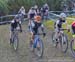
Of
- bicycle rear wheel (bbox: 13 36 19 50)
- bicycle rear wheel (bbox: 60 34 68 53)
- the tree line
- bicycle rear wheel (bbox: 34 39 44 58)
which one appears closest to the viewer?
bicycle rear wheel (bbox: 34 39 44 58)

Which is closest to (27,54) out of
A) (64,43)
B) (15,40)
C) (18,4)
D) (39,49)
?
(39,49)

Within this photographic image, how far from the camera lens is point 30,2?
41.8m

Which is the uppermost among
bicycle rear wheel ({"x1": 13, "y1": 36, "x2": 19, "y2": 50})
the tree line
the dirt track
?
bicycle rear wheel ({"x1": 13, "y1": 36, "x2": 19, "y2": 50})

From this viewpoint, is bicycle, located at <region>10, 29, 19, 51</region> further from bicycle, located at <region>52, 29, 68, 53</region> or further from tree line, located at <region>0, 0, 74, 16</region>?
tree line, located at <region>0, 0, 74, 16</region>

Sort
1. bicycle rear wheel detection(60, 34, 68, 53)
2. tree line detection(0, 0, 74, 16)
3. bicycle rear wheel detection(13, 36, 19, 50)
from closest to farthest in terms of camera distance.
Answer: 1. bicycle rear wheel detection(60, 34, 68, 53)
2. bicycle rear wheel detection(13, 36, 19, 50)
3. tree line detection(0, 0, 74, 16)

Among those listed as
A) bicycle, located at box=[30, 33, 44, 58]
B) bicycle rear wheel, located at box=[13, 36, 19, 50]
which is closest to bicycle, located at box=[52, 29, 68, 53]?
bicycle, located at box=[30, 33, 44, 58]

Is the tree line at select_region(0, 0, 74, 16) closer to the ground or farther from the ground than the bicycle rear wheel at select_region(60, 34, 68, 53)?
closer to the ground

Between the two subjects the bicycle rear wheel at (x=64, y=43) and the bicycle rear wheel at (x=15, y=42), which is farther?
the bicycle rear wheel at (x=15, y=42)

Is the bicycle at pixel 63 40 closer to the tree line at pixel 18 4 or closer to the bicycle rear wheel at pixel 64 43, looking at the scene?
the bicycle rear wheel at pixel 64 43

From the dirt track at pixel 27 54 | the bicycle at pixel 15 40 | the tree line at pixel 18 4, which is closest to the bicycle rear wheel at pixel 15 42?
the bicycle at pixel 15 40

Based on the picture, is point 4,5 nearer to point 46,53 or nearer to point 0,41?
point 0,41

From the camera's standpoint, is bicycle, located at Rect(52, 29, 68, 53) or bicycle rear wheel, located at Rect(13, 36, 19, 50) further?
bicycle rear wheel, located at Rect(13, 36, 19, 50)

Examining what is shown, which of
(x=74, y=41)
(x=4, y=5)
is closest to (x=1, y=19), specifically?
(x=4, y=5)

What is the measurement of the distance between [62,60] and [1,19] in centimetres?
1917
